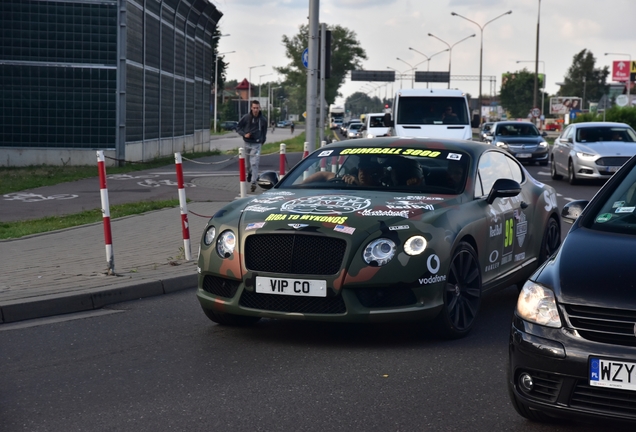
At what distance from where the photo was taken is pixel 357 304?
20.9ft

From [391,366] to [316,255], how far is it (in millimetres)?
909

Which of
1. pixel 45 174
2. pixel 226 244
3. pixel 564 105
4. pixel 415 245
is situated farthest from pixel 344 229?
pixel 564 105

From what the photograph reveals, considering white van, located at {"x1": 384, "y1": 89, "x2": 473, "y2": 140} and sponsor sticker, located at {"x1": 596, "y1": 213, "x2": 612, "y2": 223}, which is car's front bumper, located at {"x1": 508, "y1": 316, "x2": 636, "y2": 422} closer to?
sponsor sticker, located at {"x1": 596, "y1": 213, "x2": 612, "y2": 223}

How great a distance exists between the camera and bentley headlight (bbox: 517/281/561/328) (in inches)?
171

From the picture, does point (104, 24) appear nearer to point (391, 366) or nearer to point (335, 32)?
point (391, 366)

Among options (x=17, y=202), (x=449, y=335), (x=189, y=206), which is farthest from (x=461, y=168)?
(x=17, y=202)

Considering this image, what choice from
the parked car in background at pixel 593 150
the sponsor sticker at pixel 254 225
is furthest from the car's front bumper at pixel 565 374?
the parked car in background at pixel 593 150

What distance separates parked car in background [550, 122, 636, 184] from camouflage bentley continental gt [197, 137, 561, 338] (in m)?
16.3

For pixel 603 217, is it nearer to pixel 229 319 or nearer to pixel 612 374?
pixel 612 374

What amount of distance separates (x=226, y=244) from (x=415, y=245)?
4.37 feet

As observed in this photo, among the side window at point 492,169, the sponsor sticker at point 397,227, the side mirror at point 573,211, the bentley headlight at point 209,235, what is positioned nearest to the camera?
the side mirror at point 573,211

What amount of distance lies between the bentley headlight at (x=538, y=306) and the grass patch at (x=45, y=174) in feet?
51.7

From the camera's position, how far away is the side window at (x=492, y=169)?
25.9ft

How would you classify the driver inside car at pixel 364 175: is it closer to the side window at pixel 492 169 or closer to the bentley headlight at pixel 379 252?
the side window at pixel 492 169
